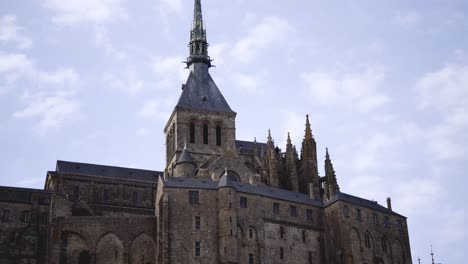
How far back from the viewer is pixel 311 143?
283 feet

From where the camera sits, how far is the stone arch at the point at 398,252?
76.6 meters

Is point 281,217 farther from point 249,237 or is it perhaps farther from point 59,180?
point 59,180

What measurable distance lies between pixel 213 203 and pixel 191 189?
86.1 inches

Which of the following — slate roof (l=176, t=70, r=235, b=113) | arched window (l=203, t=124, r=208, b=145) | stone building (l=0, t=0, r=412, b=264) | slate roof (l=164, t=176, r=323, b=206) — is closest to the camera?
stone building (l=0, t=0, r=412, b=264)

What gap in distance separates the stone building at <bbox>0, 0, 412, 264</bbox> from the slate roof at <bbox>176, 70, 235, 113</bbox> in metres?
1.44

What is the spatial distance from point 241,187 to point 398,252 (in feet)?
56.1

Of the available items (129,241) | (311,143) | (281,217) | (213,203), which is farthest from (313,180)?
(129,241)

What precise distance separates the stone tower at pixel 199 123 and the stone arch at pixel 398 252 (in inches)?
814

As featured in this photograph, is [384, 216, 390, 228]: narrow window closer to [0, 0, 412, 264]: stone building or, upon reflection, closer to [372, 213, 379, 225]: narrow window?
[0, 0, 412, 264]: stone building

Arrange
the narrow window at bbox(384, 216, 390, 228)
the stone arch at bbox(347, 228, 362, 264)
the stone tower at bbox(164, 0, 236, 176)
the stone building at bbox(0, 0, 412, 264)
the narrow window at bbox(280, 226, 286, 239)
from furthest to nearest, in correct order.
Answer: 1. the stone tower at bbox(164, 0, 236, 176)
2. the narrow window at bbox(384, 216, 390, 228)
3. the stone arch at bbox(347, 228, 362, 264)
4. the narrow window at bbox(280, 226, 286, 239)
5. the stone building at bbox(0, 0, 412, 264)

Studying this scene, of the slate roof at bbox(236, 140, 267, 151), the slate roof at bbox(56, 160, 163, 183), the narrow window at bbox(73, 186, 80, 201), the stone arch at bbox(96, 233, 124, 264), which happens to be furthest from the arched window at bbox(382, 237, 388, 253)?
the narrow window at bbox(73, 186, 80, 201)

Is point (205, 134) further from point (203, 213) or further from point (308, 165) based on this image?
point (203, 213)

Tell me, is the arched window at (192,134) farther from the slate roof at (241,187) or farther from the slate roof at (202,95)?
the slate roof at (241,187)

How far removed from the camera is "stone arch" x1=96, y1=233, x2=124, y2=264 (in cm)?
6706
